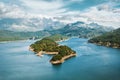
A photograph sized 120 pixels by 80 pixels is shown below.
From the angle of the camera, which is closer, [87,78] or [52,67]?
[87,78]

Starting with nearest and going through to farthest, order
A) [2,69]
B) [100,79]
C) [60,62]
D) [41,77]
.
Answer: [100,79], [41,77], [2,69], [60,62]


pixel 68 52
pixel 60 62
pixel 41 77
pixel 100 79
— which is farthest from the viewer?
pixel 68 52

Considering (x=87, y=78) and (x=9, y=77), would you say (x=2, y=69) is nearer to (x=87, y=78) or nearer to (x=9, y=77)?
(x=9, y=77)

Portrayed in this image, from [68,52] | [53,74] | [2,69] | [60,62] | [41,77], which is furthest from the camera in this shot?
[68,52]

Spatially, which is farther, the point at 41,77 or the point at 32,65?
the point at 32,65

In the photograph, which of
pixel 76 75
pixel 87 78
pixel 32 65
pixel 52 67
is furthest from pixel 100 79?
pixel 32 65

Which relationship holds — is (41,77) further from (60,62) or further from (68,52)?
(68,52)

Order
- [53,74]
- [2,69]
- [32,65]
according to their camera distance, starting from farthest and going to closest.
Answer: [32,65] < [2,69] < [53,74]

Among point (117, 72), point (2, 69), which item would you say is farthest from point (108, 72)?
point (2, 69)
